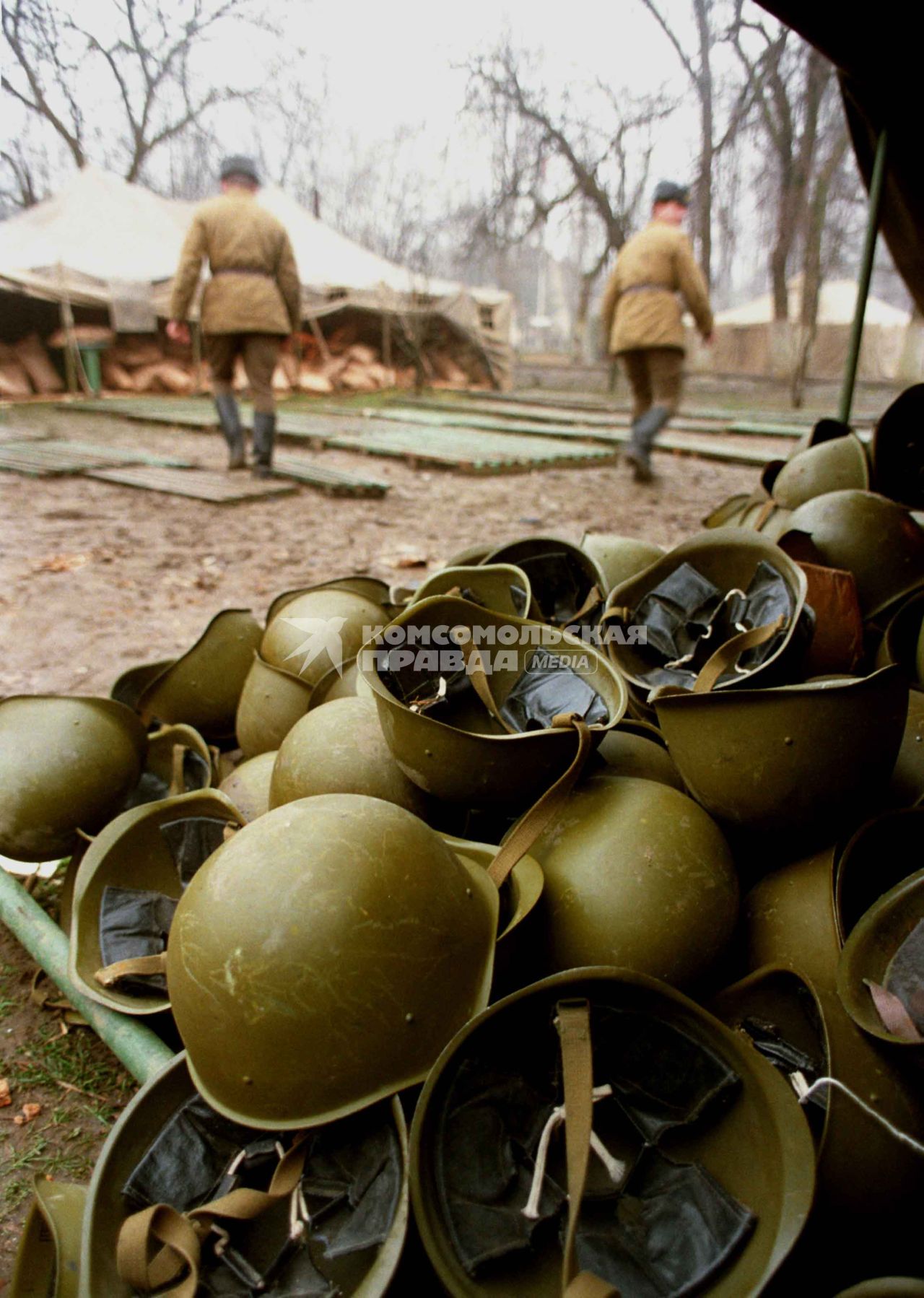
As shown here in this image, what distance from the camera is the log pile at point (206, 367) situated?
1539 centimetres

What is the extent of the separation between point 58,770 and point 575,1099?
66.5 inches

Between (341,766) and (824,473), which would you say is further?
(824,473)

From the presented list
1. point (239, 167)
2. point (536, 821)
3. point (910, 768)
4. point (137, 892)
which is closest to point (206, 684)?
point (137, 892)

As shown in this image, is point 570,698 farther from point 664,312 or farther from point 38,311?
point 38,311

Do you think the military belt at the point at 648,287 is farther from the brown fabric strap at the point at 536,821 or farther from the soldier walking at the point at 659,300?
the brown fabric strap at the point at 536,821

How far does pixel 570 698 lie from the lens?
2.16 m

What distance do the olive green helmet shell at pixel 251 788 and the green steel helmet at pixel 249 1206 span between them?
33.1 inches

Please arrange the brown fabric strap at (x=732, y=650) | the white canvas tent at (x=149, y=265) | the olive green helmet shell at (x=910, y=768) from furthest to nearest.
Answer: the white canvas tent at (x=149, y=265)
the brown fabric strap at (x=732, y=650)
the olive green helmet shell at (x=910, y=768)

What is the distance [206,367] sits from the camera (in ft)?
55.5

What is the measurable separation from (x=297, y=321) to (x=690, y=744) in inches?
289

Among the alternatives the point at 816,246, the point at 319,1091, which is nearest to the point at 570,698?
the point at 319,1091

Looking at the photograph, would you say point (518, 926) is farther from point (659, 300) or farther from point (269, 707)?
point (659, 300)

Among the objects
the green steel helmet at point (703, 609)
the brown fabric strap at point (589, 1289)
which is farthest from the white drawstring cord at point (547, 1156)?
the green steel helmet at point (703, 609)

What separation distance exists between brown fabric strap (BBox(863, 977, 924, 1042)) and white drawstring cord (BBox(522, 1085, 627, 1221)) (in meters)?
0.45
